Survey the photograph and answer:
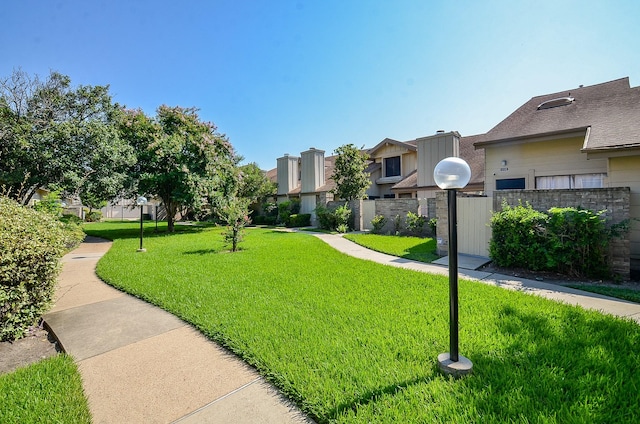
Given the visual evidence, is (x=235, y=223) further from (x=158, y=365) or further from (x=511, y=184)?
(x=511, y=184)

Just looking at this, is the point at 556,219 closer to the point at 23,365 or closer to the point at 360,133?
the point at 23,365

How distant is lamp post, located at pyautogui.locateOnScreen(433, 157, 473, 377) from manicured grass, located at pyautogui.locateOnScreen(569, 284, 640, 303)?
421 centimetres

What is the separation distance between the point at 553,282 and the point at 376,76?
9299 mm

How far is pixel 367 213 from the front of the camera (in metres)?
16.2

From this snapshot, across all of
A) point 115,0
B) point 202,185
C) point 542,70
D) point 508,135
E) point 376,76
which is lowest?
point 202,185

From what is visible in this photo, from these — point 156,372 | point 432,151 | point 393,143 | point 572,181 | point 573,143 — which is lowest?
point 156,372

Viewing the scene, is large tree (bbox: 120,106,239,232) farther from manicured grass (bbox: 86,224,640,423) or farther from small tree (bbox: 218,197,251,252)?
manicured grass (bbox: 86,224,640,423)

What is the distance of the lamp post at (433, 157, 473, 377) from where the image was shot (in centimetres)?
255

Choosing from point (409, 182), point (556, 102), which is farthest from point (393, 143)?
point (556, 102)

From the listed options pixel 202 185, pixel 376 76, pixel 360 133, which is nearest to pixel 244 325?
pixel 376 76

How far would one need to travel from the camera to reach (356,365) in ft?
9.23

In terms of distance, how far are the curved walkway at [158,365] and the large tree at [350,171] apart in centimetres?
1221

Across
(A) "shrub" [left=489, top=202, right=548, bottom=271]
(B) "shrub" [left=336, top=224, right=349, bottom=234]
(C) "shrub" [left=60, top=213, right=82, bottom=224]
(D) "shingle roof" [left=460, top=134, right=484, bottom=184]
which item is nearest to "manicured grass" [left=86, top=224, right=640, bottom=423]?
(A) "shrub" [left=489, top=202, right=548, bottom=271]

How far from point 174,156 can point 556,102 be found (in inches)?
715
